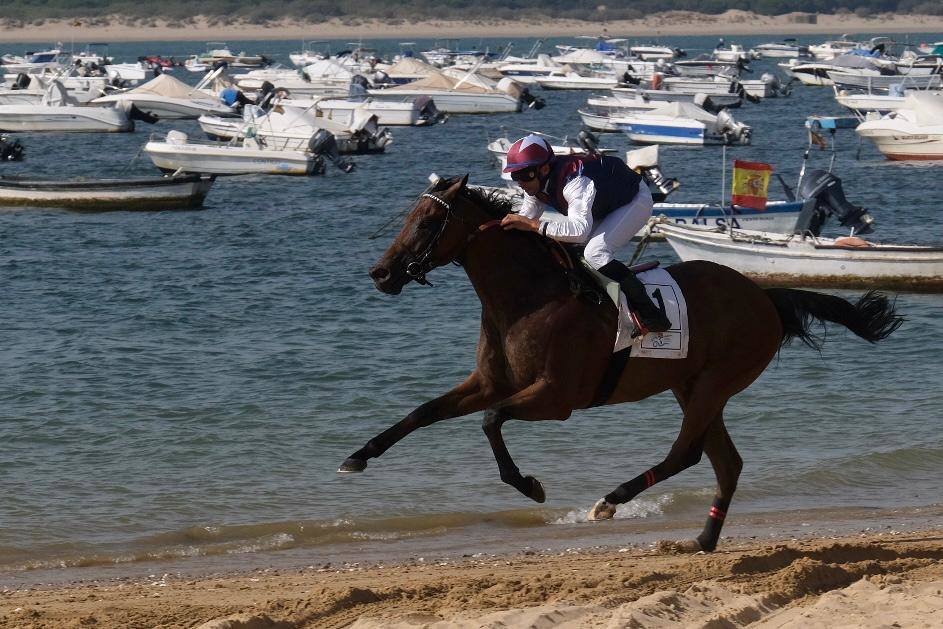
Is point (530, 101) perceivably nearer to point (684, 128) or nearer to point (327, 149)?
point (684, 128)

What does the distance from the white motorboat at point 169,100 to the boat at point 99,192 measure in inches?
1195

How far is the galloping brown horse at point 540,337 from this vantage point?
29.7 ft

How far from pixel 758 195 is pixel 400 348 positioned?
706 centimetres

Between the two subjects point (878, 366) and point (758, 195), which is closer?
point (878, 366)

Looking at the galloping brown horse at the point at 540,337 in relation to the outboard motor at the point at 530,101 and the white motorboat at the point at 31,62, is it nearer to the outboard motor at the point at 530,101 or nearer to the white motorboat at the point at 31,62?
the outboard motor at the point at 530,101

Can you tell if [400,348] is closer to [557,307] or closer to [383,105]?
[557,307]

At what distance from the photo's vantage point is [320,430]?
49.8ft

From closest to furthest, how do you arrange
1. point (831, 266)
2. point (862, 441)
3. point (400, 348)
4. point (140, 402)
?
point (862, 441)
point (140, 402)
point (400, 348)
point (831, 266)

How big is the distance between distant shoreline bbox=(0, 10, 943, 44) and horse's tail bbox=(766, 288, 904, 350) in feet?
471

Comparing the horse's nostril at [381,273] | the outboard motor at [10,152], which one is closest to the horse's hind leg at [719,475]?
the horse's nostril at [381,273]

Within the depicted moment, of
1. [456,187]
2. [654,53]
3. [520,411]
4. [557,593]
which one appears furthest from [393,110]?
[654,53]

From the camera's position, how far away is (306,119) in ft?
149

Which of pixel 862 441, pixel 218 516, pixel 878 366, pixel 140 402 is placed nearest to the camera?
pixel 218 516

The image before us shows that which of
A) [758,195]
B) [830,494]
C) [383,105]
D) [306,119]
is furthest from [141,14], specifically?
[830,494]
